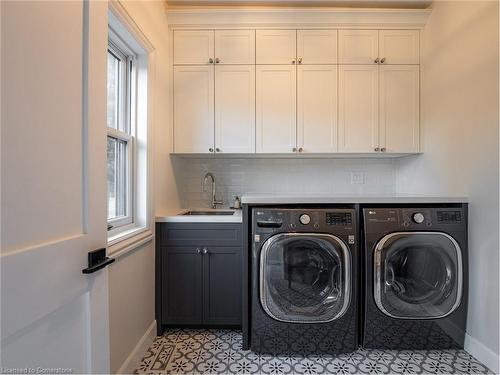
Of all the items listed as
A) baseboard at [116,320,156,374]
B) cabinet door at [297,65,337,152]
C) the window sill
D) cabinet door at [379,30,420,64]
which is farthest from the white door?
cabinet door at [379,30,420,64]

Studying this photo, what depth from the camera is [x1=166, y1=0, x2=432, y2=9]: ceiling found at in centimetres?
219

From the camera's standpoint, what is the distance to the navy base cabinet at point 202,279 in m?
1.92

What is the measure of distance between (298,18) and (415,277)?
226 cm

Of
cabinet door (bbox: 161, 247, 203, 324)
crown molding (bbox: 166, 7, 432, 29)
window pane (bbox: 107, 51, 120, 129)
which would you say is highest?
crown molding (bbox: 166, 7, 432, 29)

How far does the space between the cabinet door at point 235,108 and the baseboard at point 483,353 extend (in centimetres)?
207

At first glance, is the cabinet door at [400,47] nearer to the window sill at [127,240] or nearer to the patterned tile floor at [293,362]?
the patterned tile floor at [293,362]

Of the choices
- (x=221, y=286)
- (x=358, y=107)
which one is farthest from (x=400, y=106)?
(x=221, y=286)

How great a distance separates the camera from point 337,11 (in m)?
2.20

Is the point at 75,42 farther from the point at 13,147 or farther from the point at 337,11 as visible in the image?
the point at 337,11

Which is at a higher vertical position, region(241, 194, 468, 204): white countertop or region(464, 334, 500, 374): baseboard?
region(241, 194, 468, 204): white countertop

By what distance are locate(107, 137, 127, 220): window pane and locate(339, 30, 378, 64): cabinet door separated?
196 centimetres

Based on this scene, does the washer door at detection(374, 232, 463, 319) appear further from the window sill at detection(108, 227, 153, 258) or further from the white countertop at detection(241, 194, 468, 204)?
the window sill at detection(108, 227, 153, 258)

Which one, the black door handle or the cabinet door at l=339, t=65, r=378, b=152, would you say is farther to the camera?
the cabinet door at l=339, t=65, r=378, b=152

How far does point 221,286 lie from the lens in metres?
1.92
